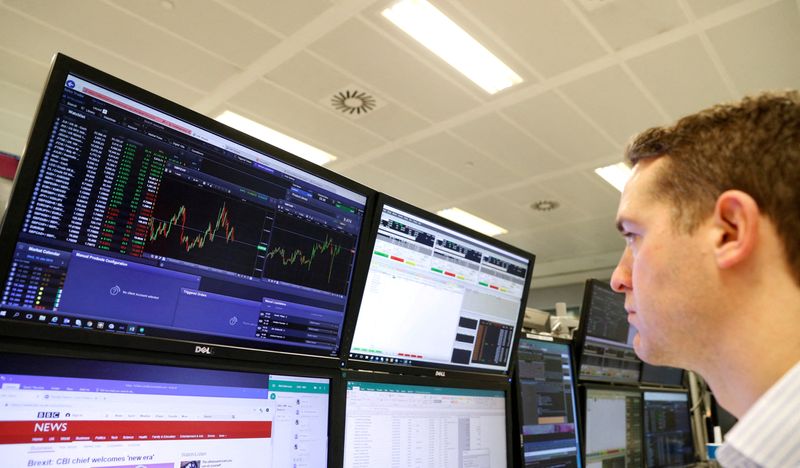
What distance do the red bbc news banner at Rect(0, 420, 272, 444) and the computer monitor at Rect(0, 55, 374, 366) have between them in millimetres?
113

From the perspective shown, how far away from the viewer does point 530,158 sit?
516 cm

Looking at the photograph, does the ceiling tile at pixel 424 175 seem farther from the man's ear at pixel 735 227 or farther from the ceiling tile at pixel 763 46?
the man's ear at pixel 735 227

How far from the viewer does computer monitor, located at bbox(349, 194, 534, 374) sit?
3.78ft

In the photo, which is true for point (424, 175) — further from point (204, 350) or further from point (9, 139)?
point (204, 350)

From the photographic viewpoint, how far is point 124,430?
2.45 feet

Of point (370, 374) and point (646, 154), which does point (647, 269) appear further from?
point (370, 374)

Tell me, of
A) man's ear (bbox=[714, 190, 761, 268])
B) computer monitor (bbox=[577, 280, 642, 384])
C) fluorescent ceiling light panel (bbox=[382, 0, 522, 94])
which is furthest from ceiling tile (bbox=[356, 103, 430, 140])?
man's ear (bbox=[714, 190, 761, 268])

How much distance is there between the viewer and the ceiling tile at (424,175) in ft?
17.6

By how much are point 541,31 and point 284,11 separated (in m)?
1.67

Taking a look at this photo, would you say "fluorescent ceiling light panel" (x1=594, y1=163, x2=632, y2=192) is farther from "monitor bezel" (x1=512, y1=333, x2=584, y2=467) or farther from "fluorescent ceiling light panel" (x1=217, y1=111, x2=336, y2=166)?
"monitor bezel" (x1=512, y1=333, x2=584, y2=467)

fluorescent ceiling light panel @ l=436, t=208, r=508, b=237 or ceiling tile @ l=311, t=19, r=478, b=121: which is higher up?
ceiling tile @ l=311, t=19, r=478, b=121

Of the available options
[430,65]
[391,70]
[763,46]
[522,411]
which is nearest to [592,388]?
[522,411]

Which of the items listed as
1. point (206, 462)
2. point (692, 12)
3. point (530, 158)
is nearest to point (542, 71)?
point (692, 12)

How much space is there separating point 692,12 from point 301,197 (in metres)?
3.15
